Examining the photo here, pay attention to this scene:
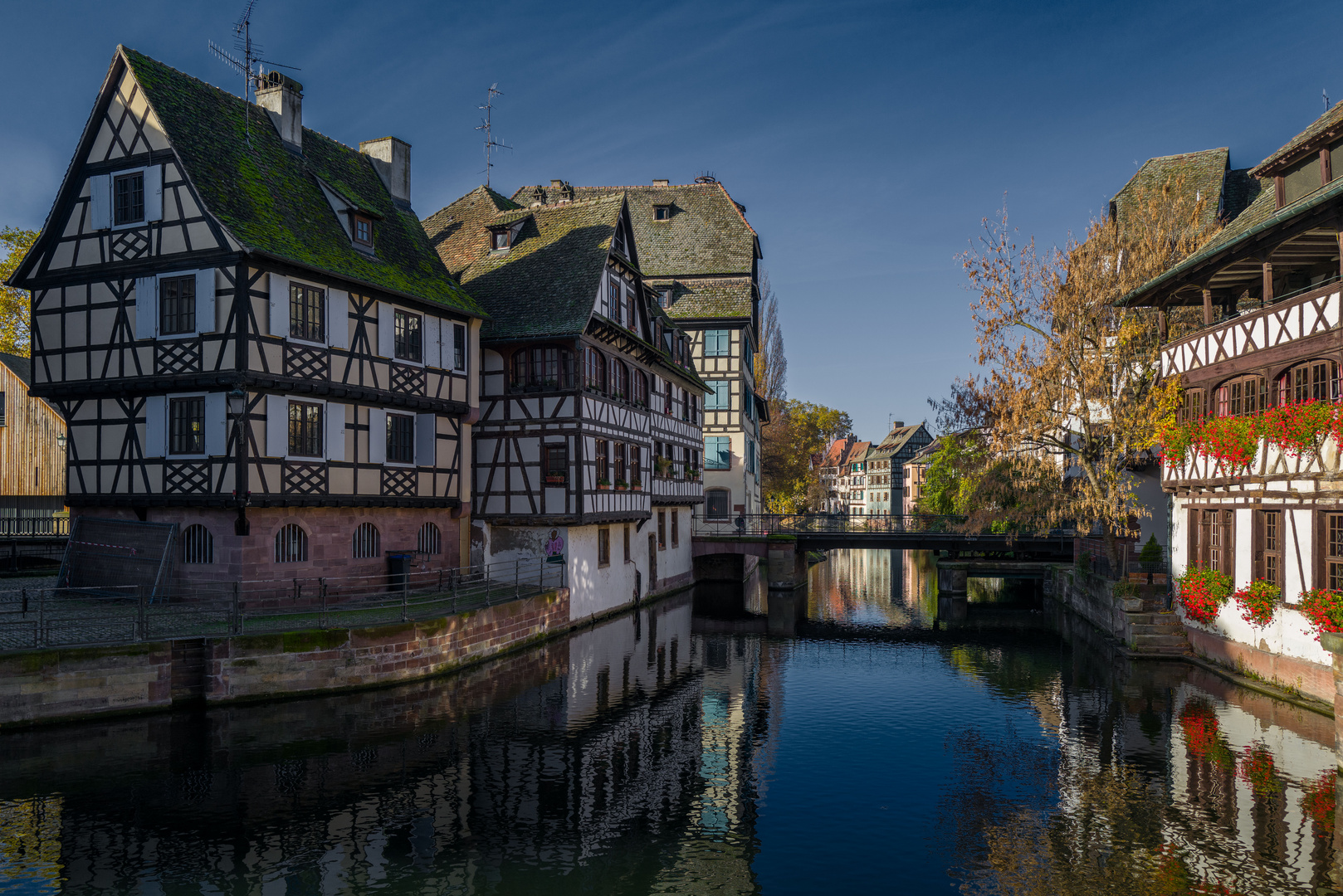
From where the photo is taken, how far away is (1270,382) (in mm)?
20219

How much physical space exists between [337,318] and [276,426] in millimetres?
3348

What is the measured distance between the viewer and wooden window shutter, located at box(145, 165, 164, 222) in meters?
22.2

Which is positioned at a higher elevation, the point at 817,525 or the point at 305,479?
the point at 305,479

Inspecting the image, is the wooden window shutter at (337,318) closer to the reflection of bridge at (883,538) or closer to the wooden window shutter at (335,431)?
the wooden window shutter at (335,431)

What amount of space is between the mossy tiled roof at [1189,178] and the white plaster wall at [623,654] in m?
24.0

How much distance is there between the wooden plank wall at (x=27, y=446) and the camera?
34938mm

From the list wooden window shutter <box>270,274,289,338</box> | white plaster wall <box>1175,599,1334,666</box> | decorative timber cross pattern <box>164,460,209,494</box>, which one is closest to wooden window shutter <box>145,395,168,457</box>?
decorative timber cross pattern <box>164,460,209,494</box>

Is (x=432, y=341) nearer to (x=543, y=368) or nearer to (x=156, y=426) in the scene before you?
(x=543, y=368)

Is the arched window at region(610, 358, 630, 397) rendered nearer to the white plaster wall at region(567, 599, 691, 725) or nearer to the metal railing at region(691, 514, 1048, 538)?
the white plaster wall at region(567, 599, 691, 725)

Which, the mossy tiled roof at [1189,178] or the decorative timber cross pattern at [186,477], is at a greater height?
the mossy tiled roof at [1189,178]

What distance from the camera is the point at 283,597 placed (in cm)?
2178

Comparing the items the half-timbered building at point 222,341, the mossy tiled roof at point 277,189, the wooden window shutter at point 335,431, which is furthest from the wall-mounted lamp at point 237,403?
the mossy tiled roof at point 277,189

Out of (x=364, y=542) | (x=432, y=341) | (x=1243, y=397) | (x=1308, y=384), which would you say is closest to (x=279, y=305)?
(x=432, y=341)

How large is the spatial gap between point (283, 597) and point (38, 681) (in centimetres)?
586
